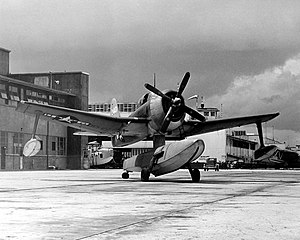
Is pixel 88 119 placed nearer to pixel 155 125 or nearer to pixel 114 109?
pixel 155 125

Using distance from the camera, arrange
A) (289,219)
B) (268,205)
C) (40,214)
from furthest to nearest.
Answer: (268,205), (40,214), (289,219)

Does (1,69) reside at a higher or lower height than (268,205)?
higher

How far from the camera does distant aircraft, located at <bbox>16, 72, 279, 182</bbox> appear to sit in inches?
1239

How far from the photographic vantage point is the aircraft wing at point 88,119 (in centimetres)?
3316

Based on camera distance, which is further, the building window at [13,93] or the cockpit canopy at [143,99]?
the building window at [13,93]

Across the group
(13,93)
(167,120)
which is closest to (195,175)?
(167,120)

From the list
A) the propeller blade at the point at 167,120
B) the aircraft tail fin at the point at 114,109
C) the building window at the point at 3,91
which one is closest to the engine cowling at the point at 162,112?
the propeller blade at the point at 167,120

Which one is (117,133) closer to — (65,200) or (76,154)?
(65,200)

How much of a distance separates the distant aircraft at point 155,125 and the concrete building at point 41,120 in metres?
52.0

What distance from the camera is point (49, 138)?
100500 millimetres

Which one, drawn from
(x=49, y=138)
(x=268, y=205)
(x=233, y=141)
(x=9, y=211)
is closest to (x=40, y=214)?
(x=9, y=211)

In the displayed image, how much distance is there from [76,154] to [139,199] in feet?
292

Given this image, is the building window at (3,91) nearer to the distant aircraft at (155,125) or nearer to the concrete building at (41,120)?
the concrete building at (41,120)

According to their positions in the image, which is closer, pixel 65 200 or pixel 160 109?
pixel 65 200
